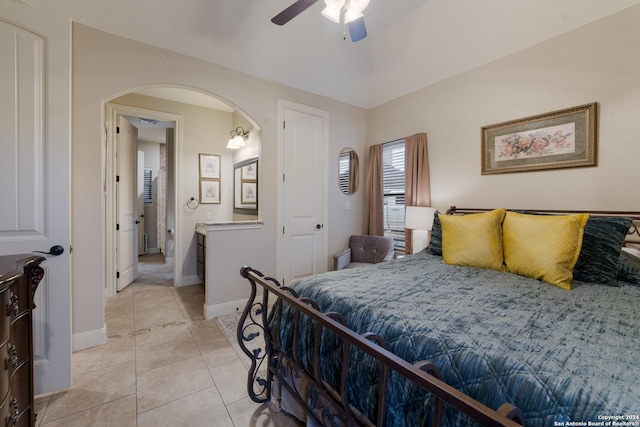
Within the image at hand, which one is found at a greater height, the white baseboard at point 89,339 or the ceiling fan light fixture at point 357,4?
the ceiling fan light fixture at point 357,4

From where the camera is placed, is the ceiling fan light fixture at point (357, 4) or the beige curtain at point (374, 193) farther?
the beige curtain at point (374, 193)

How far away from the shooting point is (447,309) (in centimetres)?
122

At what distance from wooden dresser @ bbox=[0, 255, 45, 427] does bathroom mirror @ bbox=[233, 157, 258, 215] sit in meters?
2.40

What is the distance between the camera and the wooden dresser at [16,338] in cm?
94

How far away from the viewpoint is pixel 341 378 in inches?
40.7

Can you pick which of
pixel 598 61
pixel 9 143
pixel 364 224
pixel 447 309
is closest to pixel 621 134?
pixel 598 61

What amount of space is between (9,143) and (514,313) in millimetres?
2880

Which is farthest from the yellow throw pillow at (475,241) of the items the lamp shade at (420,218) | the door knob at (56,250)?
the door knob at (56,250)

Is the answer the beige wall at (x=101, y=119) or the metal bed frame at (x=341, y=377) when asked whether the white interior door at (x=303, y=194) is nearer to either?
the beige wall at (x=101, y=119)

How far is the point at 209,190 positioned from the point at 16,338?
3126 millimetres

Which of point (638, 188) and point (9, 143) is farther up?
point (9, 143)

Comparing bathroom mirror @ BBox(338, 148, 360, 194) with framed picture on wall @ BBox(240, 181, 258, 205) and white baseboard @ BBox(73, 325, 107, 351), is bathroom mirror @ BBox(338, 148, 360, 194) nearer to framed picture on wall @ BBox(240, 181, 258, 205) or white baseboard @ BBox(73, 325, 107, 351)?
framed picture on wall @ BBox(240, 181, 258, 205)

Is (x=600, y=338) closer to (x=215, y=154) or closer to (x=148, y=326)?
(x=148, y=326)

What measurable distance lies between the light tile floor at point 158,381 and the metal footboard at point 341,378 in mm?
183
